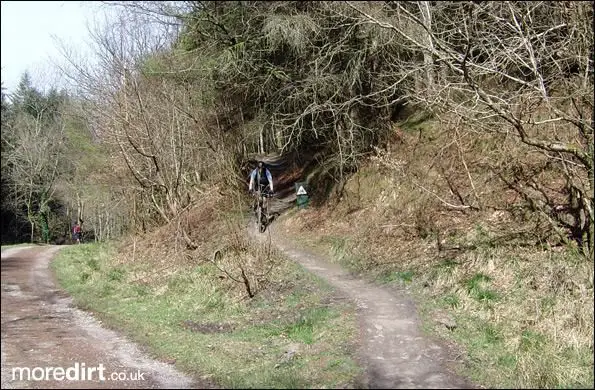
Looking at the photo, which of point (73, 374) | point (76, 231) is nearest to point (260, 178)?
point (73, 374)

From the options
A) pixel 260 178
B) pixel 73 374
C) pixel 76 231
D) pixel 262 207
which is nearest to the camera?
pixel 73 374

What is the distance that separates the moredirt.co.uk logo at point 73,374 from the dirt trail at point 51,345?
22mm

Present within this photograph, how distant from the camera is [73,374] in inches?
259

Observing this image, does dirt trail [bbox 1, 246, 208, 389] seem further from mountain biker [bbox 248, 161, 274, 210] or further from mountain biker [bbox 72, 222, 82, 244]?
mountain biker [bbox 72, 222, 82, 244]

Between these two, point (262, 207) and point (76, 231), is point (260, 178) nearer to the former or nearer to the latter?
point (262, 207)

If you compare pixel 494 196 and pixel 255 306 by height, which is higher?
pixel 494 196

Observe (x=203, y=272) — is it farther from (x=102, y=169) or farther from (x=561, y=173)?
(x=102, y=169)

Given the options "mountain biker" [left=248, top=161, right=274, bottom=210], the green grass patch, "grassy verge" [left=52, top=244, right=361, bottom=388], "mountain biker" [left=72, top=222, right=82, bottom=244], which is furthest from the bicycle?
"mountain biker" [left=72, top=222, right=82, bottom=244]

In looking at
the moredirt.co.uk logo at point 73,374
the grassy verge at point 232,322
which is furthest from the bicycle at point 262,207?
the moredirt.co.uk logo at point 73,374

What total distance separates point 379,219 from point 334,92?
13.2 ft

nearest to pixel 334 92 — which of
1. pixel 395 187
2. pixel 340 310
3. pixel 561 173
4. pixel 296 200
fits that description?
pixel 395 187

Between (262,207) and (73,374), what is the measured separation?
10.2 meters

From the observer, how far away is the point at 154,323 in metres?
9.86

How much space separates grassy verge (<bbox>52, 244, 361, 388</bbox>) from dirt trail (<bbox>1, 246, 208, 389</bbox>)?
0.41m
